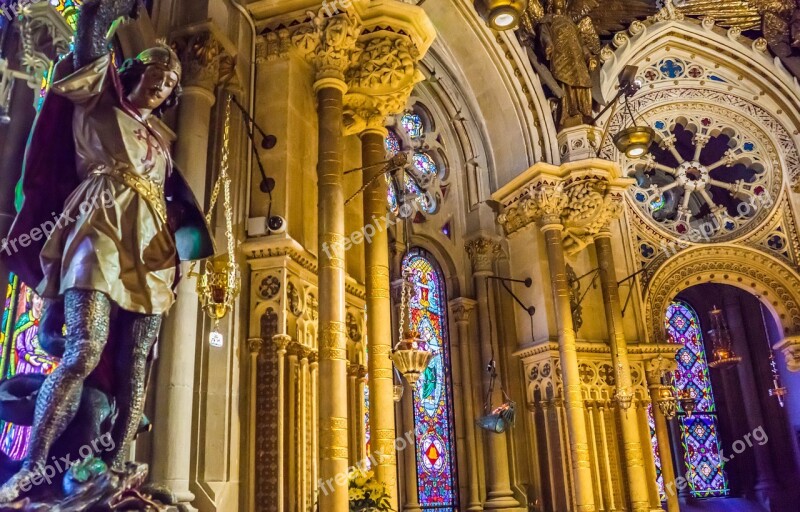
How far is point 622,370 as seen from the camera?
11609mm

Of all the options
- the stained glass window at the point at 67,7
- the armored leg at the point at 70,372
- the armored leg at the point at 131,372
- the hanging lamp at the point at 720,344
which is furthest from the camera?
the hanging lamp at the point at 720,344

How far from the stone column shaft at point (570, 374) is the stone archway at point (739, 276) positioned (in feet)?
10.3

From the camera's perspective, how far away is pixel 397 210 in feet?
41.4

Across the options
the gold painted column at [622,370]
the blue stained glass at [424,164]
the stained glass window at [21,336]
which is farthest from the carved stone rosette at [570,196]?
the stained glass window at [21,336]

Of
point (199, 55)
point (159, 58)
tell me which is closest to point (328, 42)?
point (199, 55)

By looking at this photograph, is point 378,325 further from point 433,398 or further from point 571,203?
point 571,203

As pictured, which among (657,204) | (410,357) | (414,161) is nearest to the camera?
(410,357)

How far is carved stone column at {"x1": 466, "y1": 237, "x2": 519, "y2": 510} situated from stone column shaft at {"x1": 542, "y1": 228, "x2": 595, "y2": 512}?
47.5 inches

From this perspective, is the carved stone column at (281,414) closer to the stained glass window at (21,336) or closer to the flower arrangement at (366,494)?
the flower arrangement at (366,494)

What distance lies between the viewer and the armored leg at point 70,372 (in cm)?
334

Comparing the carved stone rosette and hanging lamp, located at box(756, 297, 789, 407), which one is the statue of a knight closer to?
the carved stone rosette

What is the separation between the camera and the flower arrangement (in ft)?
20.3

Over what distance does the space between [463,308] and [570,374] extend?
93.7 inches

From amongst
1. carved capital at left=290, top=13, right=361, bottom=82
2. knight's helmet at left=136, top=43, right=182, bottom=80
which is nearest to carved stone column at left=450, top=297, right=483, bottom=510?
carved capital at left=290, top=13, right=361, bottom=82
